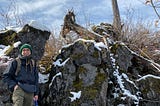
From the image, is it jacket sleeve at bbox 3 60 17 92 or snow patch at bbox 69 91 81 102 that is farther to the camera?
snow patch at bbox 69 91 81 102

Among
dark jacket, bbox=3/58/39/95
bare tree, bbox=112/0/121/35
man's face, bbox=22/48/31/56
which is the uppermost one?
bare tree, bbox=112/0/121/35

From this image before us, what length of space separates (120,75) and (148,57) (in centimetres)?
164

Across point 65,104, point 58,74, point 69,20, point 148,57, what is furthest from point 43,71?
point 148,57

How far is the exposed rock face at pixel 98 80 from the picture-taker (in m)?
7.73

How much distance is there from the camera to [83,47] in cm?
842

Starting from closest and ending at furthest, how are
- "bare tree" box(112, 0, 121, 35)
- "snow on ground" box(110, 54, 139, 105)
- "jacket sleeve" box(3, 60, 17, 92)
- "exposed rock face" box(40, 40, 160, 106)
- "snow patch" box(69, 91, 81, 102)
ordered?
"jacket sleeve" box(3, 60, 17, 92) → "snow patch" box(69, 91, 81, 102) → "exposed rock face" box(40, 40, 160, 106) → "snow on ground" box(110, 54, 139, 105) → "bare tree" box(112, 0, 121, 35)

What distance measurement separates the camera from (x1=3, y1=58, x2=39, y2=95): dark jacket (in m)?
6.13

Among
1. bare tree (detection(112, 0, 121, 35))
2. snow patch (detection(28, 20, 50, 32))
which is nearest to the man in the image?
snow patch (detection(28, 20, 50, 32))

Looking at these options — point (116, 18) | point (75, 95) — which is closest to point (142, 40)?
point (116, 18)

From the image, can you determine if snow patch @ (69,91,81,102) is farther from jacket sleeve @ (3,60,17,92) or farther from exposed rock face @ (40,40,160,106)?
jacket sleeve @ (3,60,17,92)

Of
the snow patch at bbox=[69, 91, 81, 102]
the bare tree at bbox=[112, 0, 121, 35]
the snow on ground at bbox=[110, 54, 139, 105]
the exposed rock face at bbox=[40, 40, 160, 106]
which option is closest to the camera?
the snow patch at bbox=[69, 91, 81, 102]

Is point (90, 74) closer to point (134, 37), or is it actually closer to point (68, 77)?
point (68, 77)

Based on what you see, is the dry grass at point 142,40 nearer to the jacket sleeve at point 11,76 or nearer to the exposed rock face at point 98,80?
the exposed rock face at point 98,80

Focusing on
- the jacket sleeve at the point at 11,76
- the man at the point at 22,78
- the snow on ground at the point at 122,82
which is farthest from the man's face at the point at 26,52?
the snow on ground at the point at 122,82
